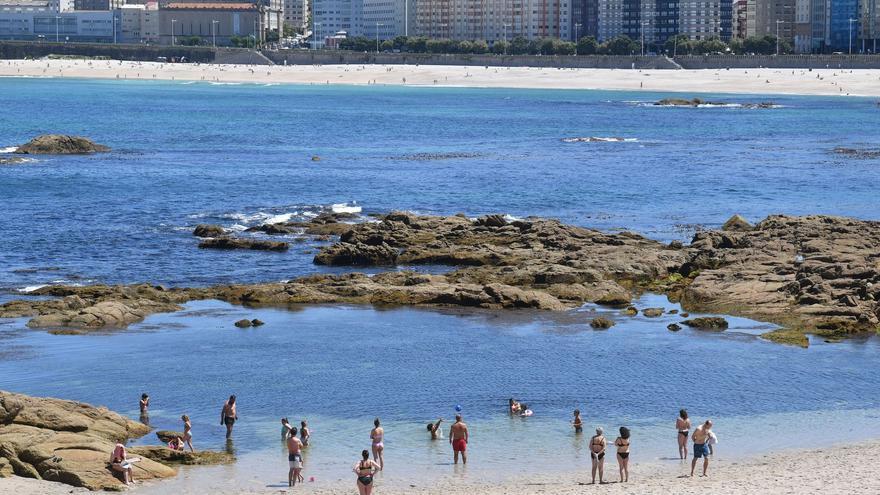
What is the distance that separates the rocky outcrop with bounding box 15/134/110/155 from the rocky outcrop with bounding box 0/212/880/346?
4190 cm

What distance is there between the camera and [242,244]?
48.9 metres

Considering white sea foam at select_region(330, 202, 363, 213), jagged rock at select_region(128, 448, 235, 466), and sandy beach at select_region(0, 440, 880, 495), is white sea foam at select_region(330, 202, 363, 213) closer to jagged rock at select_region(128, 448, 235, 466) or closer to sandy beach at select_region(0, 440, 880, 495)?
jagged rock at select_region(128, 448, 235, 466)

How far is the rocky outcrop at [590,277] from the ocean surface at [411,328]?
3.28ft

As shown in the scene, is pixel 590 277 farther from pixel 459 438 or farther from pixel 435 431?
pixel 459 438

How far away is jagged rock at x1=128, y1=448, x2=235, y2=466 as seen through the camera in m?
25.4

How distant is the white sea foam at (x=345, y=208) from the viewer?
58594 mm

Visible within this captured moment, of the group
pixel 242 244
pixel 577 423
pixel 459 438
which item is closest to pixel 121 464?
pixel 459 438

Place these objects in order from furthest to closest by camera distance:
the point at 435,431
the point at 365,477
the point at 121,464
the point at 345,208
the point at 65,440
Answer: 1. the point at 345,208
2. the point at 435,431
3. the point at 65,440
4. the point at 121,464
5. the point at 365,477

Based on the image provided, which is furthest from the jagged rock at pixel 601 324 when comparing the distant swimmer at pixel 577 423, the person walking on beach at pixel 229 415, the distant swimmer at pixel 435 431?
the person walking on beach at pixel 229 415

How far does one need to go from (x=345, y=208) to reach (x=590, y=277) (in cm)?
2018

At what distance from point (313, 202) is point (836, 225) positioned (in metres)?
24.1

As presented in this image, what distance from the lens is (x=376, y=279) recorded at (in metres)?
41.9

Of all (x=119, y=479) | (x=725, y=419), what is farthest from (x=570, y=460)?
(x=119, y=479)

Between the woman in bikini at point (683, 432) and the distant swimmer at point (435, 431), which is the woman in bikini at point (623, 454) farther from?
the distant swimmer at point (435, 431)
